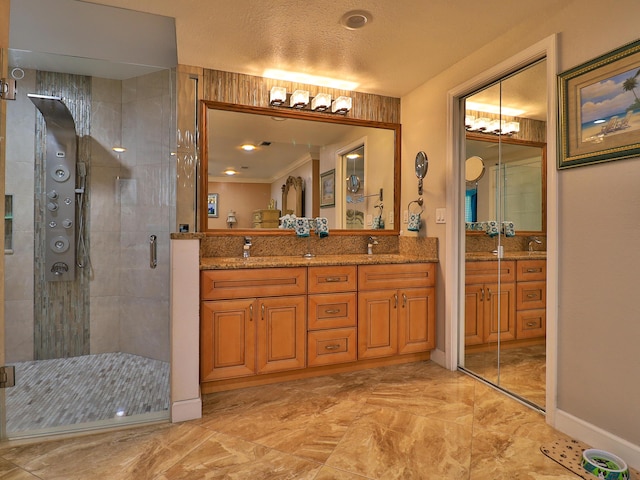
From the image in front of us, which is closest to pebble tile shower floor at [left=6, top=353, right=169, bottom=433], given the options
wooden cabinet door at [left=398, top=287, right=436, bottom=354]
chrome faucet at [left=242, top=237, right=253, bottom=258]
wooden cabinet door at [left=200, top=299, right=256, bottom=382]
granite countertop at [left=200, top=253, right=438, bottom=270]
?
wooden cabinet door at [left=200, top=299, right=256, bottom=382]

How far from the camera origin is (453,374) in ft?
9.05

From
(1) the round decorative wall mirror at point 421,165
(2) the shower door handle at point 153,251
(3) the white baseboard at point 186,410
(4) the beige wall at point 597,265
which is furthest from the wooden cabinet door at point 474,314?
(2) the shower door handle at point 153,251

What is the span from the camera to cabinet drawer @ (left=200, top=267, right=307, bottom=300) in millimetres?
2332

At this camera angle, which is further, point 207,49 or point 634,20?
point 207,49

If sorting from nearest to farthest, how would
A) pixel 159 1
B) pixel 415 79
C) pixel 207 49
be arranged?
1. pixel 159 1
2. pixel 207 49
3. pixel 415 79

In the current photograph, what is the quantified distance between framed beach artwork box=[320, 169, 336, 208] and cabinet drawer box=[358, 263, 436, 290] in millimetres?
721

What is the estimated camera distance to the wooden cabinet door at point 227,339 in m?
2.32

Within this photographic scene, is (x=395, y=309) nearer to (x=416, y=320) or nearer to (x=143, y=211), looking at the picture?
(x=416, y=320)

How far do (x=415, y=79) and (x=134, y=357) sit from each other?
10.3 feet

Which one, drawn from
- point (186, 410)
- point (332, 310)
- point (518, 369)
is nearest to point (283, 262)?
point (332, 310)

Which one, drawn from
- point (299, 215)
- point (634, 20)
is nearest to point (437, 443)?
point (299, 215)

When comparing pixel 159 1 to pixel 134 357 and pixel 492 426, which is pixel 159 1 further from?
pixel 492 426

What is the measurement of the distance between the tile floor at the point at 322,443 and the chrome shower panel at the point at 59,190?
1462 mm

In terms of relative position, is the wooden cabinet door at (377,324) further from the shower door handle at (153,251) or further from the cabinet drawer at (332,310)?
the shower door handle at (153,251)
